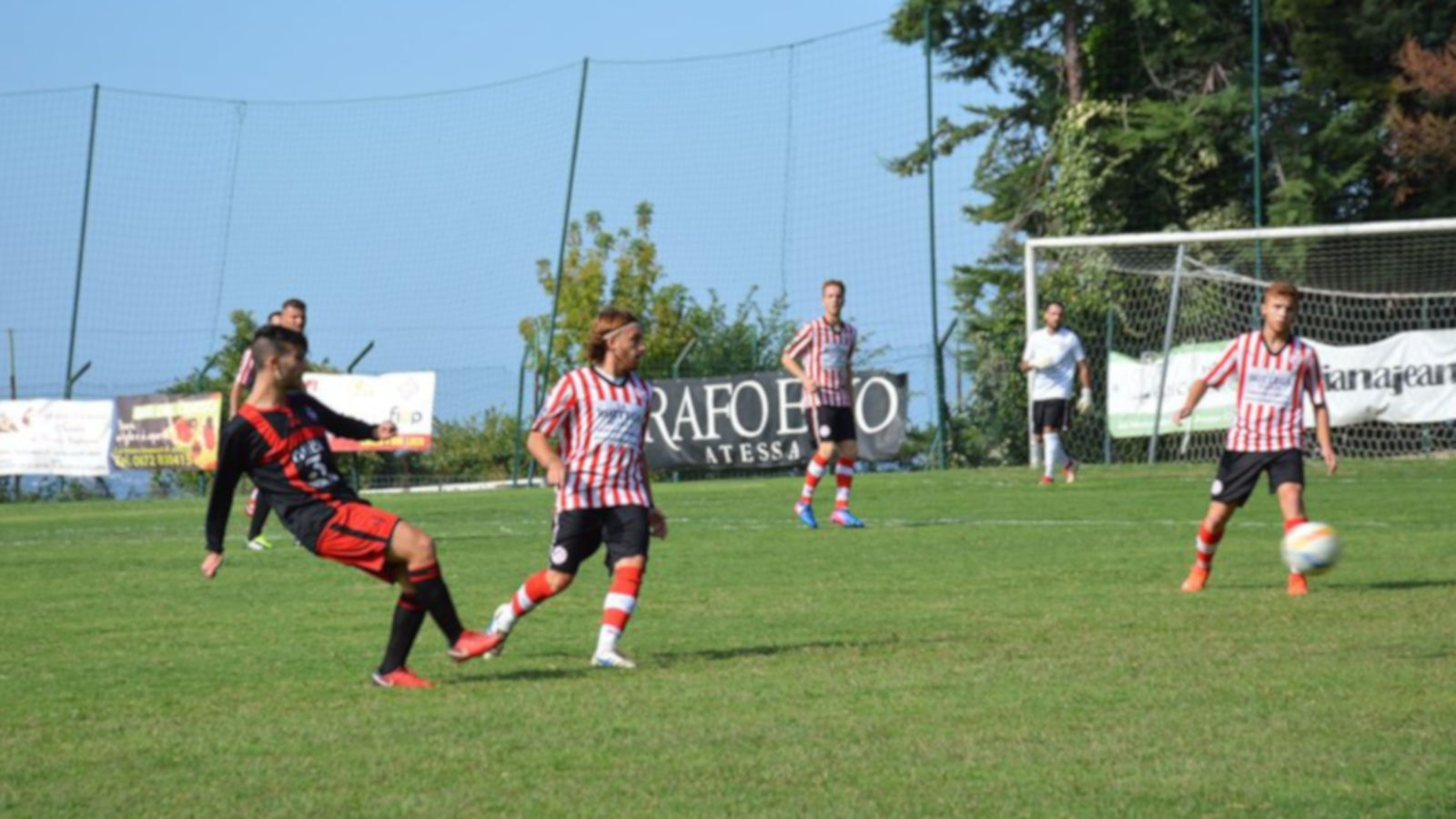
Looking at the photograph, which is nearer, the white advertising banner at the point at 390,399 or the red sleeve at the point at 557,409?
the red sleeve at the point at 557,409

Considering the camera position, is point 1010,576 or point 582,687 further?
point 1010,576

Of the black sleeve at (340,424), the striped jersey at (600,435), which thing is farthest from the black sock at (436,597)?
the black sleeve at (340,424)

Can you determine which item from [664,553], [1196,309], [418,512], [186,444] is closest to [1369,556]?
[664,553]

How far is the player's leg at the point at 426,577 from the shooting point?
26.1 ft

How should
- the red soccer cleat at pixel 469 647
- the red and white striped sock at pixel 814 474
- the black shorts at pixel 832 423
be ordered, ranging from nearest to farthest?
1. the red soccer cleat at pixel 469 647
2. the red and white striped sock at pixel 814 474
3. the black shorts at pixel 832 423

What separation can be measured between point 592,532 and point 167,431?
1042 inches

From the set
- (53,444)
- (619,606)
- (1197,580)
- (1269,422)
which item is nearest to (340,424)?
(619,606)

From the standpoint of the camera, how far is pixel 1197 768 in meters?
5.74

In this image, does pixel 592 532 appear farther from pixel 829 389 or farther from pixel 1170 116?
pixel 1170 116

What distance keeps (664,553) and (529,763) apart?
8802mm

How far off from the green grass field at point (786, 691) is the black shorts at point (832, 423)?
3.32 meters

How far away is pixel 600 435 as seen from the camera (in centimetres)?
883

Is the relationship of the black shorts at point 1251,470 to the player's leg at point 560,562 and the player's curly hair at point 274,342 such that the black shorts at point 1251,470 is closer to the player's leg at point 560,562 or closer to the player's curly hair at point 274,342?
the player's leg at point 560,562

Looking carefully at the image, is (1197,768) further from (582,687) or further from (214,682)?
(214,682)
